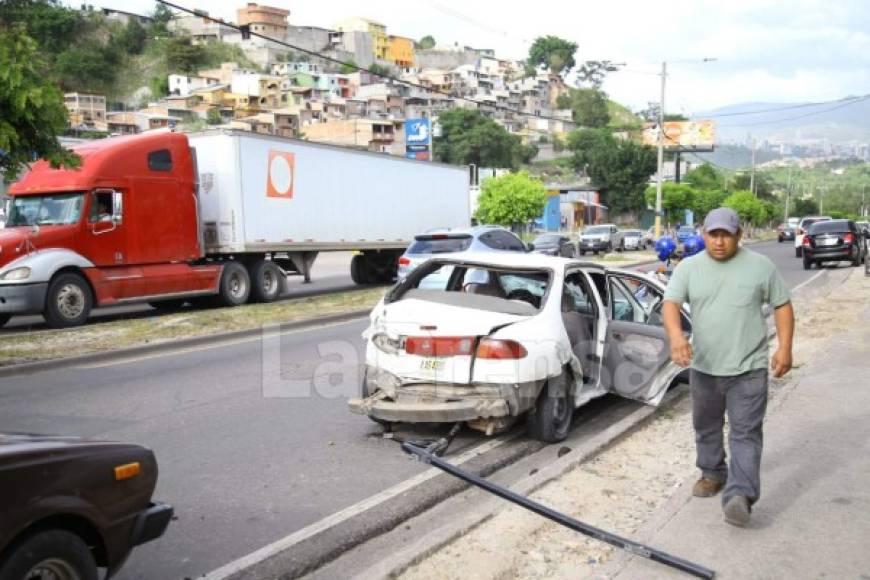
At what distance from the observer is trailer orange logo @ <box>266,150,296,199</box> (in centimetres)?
1847

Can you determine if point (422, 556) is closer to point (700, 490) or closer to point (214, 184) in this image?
point (700, 490)

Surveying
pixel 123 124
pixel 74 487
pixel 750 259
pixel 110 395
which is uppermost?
pixel 123 124

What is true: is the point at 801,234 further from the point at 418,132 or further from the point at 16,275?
the point at 418,132

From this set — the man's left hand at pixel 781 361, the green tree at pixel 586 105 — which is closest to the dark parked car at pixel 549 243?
the man's left hand at pixel 781 361

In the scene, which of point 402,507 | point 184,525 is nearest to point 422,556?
point 402,507

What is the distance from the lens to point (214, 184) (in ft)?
57.4

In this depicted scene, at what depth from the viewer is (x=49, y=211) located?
14.7 metres

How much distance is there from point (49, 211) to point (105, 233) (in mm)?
1039

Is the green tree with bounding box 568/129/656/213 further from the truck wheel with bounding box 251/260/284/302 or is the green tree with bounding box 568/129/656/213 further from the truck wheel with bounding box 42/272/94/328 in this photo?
the truck wheel with bounding box 42/272/94/328

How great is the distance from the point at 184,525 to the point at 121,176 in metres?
12.0

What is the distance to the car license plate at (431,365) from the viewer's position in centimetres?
Answer: 610

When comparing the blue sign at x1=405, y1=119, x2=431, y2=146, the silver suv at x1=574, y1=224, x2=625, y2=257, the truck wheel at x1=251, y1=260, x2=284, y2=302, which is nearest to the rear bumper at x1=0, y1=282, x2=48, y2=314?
the truck wheel at x1=251, y1=260, x2=284, y2=302

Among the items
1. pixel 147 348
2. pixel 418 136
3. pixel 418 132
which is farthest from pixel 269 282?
pixel 418 132

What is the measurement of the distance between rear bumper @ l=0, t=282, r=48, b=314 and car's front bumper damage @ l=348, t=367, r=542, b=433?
31.1 ft
